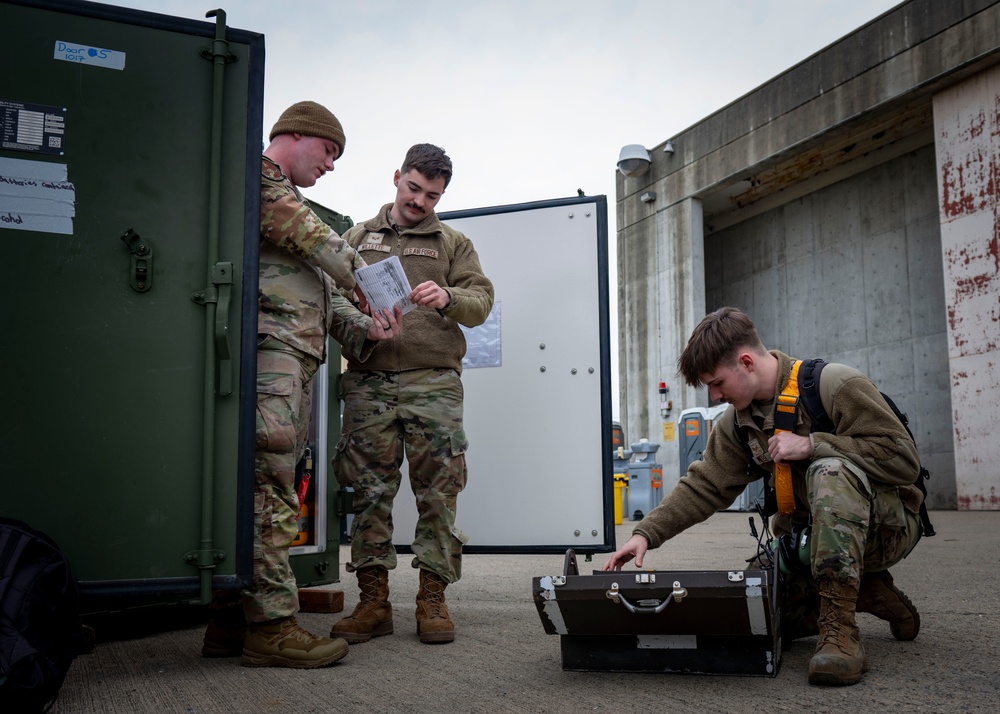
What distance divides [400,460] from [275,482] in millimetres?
672

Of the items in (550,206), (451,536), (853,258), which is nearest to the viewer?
(451,536)

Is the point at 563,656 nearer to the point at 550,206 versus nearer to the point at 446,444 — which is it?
the point at 446,444

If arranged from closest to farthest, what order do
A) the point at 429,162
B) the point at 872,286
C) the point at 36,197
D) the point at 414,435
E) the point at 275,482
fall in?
the point at 36,197, the point at 275,482, the point at 414,435, the point at 429,162, the point at 872,286

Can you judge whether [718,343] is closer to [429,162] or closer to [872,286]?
[429,162]

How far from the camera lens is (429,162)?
10.5ft

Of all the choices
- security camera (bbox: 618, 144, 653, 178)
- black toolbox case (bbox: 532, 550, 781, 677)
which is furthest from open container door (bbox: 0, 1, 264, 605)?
security camera (bbox: 618, 144, 653, 178)

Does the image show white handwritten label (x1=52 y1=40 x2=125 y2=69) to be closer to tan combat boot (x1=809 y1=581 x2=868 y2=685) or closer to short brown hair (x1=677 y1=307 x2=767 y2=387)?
short brown hair (x1=677 y1=307 x2=767 y2=387)

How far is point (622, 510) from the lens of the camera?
1338 centimetres

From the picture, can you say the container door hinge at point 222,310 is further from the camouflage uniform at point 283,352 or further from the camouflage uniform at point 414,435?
the camouflage uniform at point 414,435

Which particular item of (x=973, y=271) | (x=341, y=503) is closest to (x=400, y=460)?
(x=341, y=503)

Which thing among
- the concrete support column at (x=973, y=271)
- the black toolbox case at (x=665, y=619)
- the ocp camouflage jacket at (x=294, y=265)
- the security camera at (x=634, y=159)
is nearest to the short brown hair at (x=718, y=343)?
the black toolbox case at (x=665, y=619)

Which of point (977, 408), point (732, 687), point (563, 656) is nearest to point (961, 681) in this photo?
point (732, 687)

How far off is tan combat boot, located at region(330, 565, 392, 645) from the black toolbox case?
0.89 m

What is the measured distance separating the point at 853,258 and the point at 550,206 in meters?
12.6
